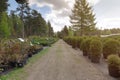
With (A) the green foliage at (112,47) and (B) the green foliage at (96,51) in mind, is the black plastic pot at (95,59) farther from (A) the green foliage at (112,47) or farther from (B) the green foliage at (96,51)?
(A) the green foliage at (112,47)

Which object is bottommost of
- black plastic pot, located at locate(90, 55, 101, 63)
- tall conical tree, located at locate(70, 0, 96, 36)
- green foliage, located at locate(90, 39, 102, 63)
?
black plastic pot, located at locate(90, 55, 101, 63)

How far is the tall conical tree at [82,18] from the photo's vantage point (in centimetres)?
4597

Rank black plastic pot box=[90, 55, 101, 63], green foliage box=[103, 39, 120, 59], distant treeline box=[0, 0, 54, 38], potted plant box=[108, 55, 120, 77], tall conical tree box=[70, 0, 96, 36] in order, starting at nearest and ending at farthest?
1. potted plant box=[108, 55, 120, 77]
2. green foliage box=[103, 39, 120, 59]
3. black plastic pot box=[90, 55, 101, 63]
4. tall conical tree box=[70, 0, 96, 36]
5. distant treeline box=[0, 0, 54, 38]

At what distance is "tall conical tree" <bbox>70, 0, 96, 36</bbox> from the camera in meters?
46.0

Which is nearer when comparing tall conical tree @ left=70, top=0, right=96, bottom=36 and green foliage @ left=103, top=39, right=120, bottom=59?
green foliage @ left=103, top=39, right=120, bottom=59

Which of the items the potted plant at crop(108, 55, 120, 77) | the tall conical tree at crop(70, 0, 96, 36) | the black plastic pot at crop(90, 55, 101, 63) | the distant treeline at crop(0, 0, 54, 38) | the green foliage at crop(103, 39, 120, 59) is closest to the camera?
the potted plant at crop(108, 55, 120, 77)

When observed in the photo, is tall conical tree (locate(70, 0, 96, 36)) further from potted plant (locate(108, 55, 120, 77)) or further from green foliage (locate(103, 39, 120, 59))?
potted plant (locate(108, 55, 120, 77))

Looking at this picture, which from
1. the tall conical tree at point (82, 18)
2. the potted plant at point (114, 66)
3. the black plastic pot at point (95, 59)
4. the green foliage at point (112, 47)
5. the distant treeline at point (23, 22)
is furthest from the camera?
the distant treeline at point (23, 22)

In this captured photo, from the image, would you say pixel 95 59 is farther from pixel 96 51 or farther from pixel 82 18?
pixel 82 18

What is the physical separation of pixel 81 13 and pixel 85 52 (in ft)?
84.2

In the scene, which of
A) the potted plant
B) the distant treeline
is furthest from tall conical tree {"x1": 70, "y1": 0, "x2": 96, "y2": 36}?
the potted plant

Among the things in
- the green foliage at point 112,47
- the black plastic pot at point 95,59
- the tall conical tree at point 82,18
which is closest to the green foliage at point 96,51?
the black plastic pot at point 95,59

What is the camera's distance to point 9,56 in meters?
14.6

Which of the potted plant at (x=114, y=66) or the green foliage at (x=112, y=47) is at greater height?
the green foliage at (x=112, y=47)
